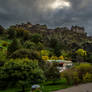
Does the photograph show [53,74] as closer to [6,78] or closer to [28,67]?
[28,67]

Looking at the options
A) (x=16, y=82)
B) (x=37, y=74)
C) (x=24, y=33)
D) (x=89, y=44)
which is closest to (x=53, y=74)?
(x=37, y=74)

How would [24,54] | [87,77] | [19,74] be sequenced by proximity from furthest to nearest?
[24,54], [87,77], [19,74]

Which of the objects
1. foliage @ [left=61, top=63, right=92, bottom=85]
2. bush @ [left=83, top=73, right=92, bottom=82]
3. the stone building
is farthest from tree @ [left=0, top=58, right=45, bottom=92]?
the stone building

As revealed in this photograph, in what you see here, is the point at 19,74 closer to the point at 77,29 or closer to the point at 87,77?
the point at 87,77

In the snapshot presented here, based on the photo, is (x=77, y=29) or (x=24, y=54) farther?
(x=77, y=29)

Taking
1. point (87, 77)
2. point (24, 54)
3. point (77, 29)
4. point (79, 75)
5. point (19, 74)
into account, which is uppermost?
point (77, 29)

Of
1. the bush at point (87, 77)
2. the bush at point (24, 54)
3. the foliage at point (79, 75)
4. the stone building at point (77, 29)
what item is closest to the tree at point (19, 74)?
the foliage at point (79, 75)

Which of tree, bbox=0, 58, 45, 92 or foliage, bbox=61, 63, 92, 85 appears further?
foliage, bbox=61, 63, 92, 85

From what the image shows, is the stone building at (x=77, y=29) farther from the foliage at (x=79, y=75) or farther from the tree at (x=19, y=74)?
the tree at (x=19, y=74)

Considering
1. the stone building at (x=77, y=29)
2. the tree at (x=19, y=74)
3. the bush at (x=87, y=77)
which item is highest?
the stone building at (x=77, y=29)

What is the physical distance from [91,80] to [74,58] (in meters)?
35.9

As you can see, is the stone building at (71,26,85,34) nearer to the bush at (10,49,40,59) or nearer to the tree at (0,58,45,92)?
the bush at (10,49,40,59)

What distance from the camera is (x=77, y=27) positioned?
155 metres

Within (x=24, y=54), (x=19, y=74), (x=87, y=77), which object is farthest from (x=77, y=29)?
(x=19, y=74)
